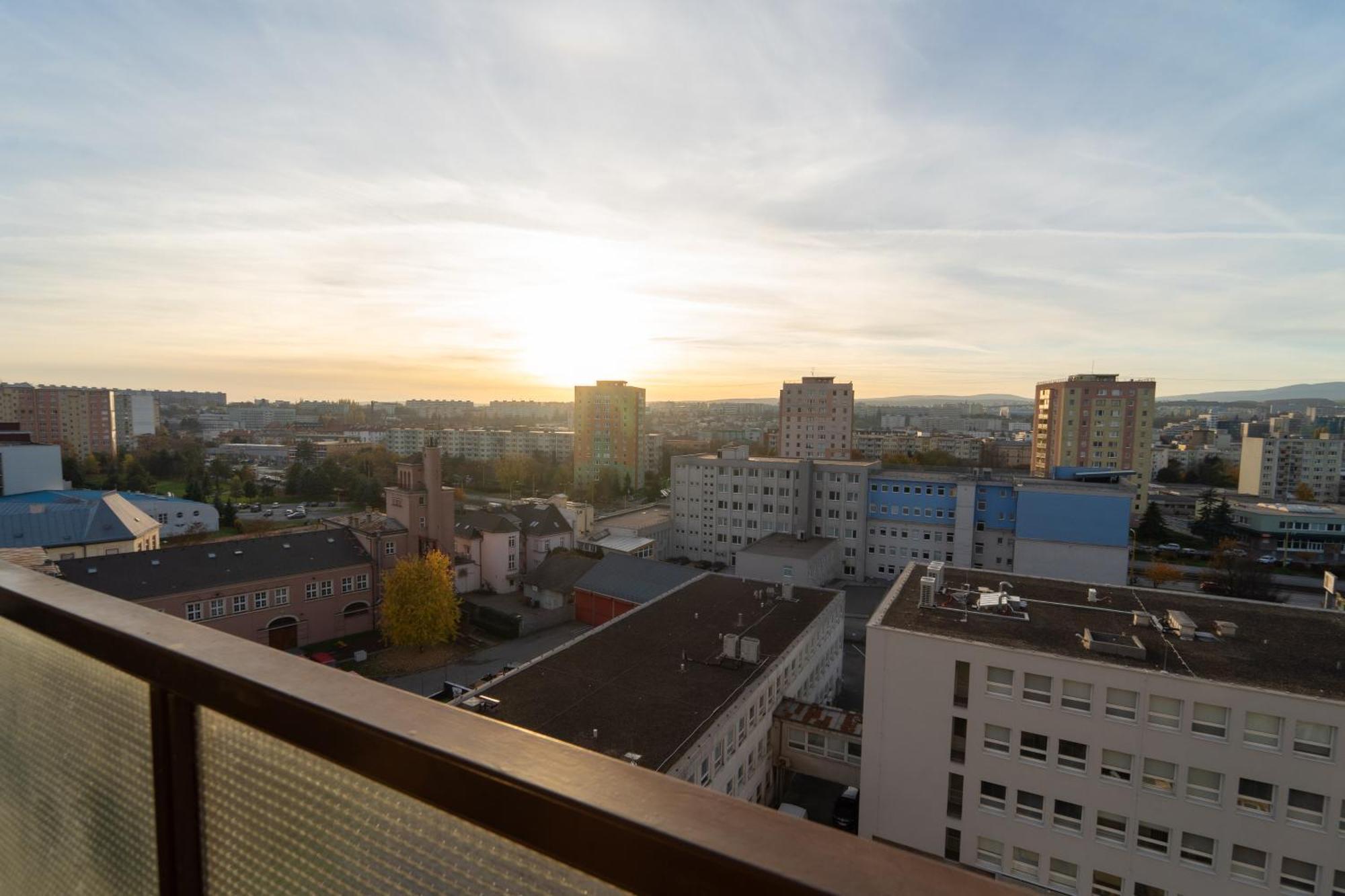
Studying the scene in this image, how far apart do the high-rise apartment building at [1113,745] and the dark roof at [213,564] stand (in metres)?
14.6

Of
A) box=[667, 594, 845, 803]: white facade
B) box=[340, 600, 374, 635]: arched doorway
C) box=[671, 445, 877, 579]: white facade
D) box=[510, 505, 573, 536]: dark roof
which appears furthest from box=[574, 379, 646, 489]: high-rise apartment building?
box=[667, 594, 845, 803]: white facade

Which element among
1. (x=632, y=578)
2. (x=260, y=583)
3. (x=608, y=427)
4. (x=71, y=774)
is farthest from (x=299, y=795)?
(x=608, y=427)

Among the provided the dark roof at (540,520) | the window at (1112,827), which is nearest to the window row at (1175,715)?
the window at (1112,827)

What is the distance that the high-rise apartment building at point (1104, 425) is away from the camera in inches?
1443

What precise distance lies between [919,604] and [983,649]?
1733 millimetres

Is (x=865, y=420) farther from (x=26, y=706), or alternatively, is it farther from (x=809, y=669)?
(x=26, y=706)

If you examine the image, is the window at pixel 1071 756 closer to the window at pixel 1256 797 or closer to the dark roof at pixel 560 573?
the window at pixel 1256 797

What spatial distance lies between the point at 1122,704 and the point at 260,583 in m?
17.6

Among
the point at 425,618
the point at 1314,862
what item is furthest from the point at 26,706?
the point at 425,618

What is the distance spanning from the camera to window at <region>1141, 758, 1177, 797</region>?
8.13 metres

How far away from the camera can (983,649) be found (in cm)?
909

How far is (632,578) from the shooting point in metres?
19.2

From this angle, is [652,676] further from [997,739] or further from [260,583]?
[260,583]

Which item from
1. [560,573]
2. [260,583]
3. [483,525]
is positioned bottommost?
[560,573]
